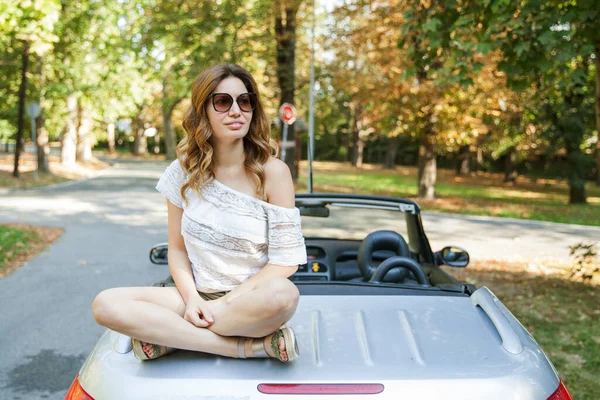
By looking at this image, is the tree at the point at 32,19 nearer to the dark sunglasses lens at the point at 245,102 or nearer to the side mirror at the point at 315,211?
the side mirror at the point at 315,211

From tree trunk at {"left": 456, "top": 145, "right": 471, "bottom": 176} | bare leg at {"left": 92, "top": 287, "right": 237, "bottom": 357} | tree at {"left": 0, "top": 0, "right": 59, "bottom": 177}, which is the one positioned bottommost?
tree trunk at {"left": 456, "top": 145, "right": 471, "bottom": 176}

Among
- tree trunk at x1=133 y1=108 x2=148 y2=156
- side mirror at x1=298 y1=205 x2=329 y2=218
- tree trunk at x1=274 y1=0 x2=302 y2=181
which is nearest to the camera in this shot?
side mirror at x1=298 y1=205 x2=329 y2=218

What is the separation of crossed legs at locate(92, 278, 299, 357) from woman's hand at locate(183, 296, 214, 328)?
3 centimetres

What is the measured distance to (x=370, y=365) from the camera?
1.91 m

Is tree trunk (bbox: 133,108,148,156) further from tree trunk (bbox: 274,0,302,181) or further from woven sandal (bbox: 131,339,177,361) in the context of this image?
woven sandal (bbox: 131,339,177,361)

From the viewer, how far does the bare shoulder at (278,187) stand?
2336mm

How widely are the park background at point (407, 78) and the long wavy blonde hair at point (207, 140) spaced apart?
3.28 metres

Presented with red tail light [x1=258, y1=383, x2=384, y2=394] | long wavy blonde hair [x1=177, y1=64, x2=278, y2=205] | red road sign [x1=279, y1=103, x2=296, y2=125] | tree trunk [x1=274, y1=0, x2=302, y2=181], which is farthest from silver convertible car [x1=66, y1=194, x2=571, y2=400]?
tree trunk [x1=274, y1=0, x2=302, y2=181]

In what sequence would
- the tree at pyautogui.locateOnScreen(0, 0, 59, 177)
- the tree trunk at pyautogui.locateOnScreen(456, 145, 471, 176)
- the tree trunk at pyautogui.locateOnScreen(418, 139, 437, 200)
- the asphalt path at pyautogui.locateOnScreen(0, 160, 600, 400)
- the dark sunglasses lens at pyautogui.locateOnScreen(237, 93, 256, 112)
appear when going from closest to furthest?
the dark sunglasses lens at pyautogui.locateOnScreen(237, 93, 256, 112) < the asphalt path at pyautogui.locateOnScreen(0, 160, 600, 400) < the tree at pyautogui.locateOnScreen(0, 0, 59, 177) < the tree trunk at pyautogui.locateOnScreen(418, 139, 437, 200) < the tree trunk at pyautogui.locateOnScreen(456, 145, 471, 176)

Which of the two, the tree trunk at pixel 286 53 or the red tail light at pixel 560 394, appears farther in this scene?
the tree trunk at pixel 286 53

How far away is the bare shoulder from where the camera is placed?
234 centimetres

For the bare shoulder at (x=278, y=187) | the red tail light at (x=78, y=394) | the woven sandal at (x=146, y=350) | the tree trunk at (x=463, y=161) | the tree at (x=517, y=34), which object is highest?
the tree at (x=517, y=34)

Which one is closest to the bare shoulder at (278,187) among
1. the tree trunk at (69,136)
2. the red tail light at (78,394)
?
the red tail light at (78,394)

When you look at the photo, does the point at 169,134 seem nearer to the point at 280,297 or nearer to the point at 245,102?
the point at 245,102
